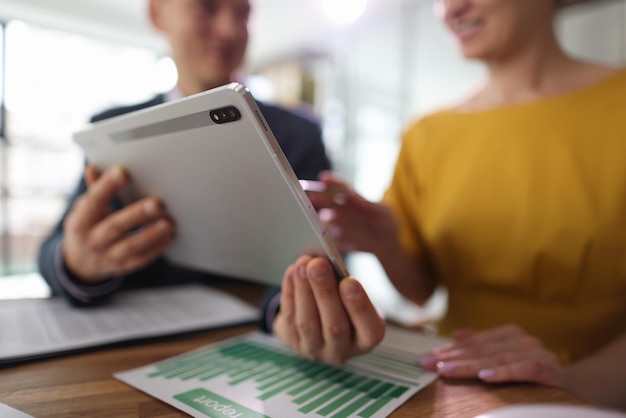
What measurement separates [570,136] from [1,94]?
3042 millimetres

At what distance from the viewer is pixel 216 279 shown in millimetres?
829

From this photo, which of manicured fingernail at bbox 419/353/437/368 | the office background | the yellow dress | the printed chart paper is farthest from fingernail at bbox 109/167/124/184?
the office background

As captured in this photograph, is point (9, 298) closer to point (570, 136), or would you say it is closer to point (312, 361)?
point (312, 361)

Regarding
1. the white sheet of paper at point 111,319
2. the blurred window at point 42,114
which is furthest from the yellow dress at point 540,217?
the blurred window at point 42,114

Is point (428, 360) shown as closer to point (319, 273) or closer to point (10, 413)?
point (319, 273)

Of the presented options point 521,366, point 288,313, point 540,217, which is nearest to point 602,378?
point 521,366

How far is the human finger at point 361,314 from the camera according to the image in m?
0.35

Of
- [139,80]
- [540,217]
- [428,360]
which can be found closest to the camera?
[428,360]

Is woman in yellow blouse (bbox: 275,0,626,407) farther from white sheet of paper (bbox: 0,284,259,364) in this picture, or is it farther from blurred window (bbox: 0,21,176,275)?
blurred window (bbox: 0,21,176,275)

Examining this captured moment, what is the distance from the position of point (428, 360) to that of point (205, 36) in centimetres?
63

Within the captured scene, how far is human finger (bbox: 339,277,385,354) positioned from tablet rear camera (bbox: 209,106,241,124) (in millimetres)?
168

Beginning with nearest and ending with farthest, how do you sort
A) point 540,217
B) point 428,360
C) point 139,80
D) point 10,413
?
point 10,413
point 428,360
point 540,217
point 139,80

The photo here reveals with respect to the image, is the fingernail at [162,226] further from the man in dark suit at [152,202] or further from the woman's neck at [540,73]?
the woman's neck at [540,73]

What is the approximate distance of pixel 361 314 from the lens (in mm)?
365
